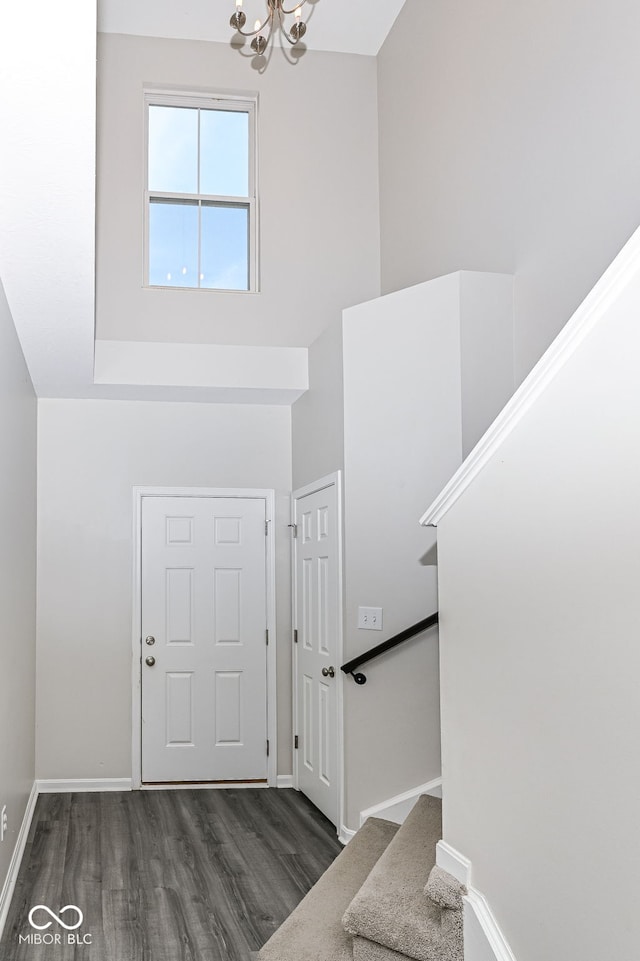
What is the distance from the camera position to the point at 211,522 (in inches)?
230

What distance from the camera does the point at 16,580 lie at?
428cm

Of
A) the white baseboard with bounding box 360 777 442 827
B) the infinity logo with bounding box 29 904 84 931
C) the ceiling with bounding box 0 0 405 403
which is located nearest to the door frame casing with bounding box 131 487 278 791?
the ceiling with bounding box 0 0 405 403

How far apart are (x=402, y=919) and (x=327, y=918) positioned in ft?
→ 1.59

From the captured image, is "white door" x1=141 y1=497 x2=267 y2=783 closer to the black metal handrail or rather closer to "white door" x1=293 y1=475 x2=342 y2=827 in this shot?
"white door" x1=293 y1=475 x2=342 y2=827

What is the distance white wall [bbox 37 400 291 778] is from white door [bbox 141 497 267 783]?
0.44 feet

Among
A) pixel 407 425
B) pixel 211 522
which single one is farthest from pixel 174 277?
pixel 407 425

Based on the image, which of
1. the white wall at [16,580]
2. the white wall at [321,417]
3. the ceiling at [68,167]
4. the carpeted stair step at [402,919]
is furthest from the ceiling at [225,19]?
the carpeted stair step at [402,919]

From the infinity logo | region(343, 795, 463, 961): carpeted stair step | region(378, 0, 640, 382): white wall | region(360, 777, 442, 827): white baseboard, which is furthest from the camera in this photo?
region(360, 777, 442, 827): white baseboard

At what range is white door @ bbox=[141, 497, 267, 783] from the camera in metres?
5.68

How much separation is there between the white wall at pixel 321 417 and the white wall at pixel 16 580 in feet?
5.29

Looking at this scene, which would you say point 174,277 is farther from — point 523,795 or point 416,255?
point 523,795

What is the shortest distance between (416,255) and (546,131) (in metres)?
1.64

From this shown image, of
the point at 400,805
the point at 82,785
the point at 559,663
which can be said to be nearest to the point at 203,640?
the point at 82,785

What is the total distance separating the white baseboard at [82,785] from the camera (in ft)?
18.0
